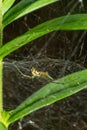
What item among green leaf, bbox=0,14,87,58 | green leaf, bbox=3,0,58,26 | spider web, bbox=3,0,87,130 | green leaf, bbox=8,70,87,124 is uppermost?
green leaf, bbox=3,0,58,26

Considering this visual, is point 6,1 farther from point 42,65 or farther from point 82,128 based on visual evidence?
point 82,128

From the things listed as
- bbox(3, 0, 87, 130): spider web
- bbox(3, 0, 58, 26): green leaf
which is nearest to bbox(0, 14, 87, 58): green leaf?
bbox(3, 0, 58, 26): green leaf

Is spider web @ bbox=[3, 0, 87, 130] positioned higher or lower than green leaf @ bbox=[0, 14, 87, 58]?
lower

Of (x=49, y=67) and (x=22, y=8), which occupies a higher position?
(x=22, y=8)

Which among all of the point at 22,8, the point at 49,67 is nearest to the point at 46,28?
the point at 22,8

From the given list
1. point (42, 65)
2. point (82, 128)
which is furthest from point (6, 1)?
point (82, 128)

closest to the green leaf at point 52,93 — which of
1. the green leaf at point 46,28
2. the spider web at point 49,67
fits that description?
the green leaf at point 46,28

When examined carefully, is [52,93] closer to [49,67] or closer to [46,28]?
[46,28]

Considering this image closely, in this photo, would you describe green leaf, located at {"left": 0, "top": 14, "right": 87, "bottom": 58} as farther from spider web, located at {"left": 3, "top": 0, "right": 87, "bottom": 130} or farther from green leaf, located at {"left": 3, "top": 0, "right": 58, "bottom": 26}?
spider web, located at {"left": 3, "top": 0, "right": 87, "bottom": 130}
